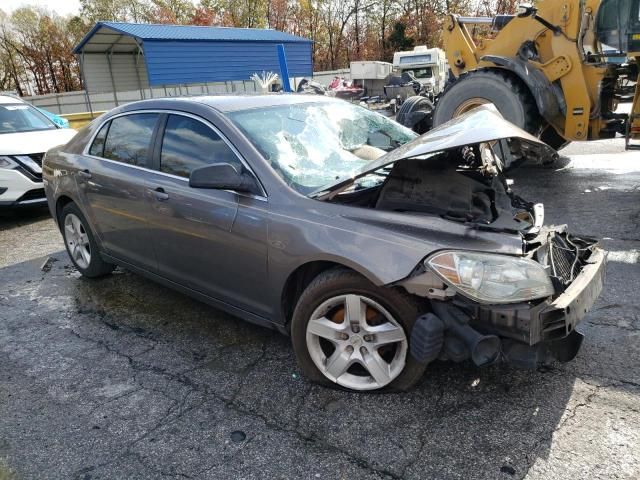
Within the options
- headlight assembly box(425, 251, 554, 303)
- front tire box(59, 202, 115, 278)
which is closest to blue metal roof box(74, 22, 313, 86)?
front tire box(59, 202, 115, 278)

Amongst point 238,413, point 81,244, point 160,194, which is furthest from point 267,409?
point 81,244

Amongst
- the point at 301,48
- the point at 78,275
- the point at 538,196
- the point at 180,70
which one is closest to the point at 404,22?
the point at 301,48

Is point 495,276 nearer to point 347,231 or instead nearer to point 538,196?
point 347,231

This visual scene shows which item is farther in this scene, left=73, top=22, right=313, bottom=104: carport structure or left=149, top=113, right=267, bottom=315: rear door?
left=73, top=22, right=313, bottom=104: carport structure

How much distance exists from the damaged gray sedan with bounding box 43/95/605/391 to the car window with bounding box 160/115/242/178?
12mm

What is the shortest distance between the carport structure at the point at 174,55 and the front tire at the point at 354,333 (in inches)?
727

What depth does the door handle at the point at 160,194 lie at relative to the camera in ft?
11.4

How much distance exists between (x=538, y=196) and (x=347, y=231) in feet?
15.7

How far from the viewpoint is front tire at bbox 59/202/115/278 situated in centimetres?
458

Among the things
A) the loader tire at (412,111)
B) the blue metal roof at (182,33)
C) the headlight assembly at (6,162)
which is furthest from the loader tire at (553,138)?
the blue metal roof at (182,33)

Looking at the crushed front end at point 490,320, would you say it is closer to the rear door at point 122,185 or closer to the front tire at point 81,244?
the rear door at point 122,185

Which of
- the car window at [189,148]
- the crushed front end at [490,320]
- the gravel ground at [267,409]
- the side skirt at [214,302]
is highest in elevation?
the car window at [189,148]

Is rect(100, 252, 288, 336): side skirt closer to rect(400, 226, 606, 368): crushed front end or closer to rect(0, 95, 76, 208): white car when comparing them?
rect(400, 226, 606, 368): crushed front end

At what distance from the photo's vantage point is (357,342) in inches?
105
